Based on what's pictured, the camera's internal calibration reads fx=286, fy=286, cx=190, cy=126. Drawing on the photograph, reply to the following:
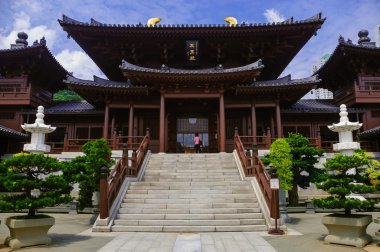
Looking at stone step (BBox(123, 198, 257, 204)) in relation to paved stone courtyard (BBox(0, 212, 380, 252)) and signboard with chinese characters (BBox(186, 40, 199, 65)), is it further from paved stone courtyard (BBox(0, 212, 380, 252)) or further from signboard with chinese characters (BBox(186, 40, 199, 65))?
signboard with chinese characters (BBox(186, 40, 199, 65))

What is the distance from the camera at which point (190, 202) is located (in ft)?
37.2

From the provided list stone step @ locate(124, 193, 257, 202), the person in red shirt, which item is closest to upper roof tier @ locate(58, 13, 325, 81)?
Result: the person in red shirt

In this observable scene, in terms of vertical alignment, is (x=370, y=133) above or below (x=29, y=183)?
above

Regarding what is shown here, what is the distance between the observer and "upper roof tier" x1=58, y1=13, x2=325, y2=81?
2059 centimetres

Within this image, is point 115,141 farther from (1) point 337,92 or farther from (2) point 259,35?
(1) point 337,92

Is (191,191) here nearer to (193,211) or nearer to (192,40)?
(193,211)

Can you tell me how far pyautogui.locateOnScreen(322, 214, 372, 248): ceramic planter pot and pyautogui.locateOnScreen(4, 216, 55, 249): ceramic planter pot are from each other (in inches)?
304

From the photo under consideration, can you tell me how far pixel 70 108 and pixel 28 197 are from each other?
685 inches

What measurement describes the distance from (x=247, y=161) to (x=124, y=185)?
18.9 feet

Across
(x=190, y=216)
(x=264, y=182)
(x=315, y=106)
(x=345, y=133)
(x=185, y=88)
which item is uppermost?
(x=185, y=88)

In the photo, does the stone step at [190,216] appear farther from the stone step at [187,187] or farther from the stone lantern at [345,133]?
the stone lantern at [345,133]

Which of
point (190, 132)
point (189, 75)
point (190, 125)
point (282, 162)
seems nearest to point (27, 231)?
point (282, 162)

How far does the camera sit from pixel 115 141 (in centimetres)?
1867

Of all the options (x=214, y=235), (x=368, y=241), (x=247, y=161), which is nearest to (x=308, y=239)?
(x=368, y=241)
